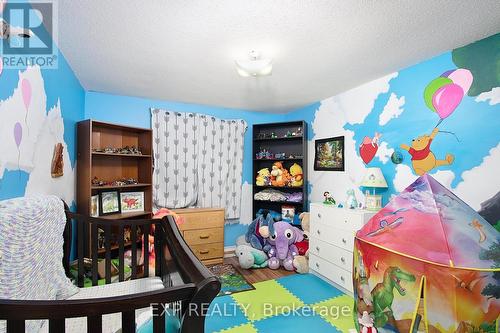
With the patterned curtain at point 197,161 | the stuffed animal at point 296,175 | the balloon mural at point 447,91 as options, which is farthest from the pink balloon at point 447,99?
the patterned curtain at point 197,161

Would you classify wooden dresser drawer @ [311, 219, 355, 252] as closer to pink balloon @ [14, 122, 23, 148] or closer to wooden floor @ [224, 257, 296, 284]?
wooden floor @ [224, 257, 296, 284]

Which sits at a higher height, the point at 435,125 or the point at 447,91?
the point at 447,91

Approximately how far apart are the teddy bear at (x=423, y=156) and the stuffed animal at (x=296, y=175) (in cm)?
152

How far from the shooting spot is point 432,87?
1999 millimetres

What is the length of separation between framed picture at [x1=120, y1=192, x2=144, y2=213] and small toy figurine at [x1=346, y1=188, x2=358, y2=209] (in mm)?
2528

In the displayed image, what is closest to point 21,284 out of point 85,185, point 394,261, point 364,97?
point 85,185

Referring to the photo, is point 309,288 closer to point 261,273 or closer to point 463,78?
point 261,273

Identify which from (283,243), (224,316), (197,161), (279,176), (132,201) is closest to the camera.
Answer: (224,316)

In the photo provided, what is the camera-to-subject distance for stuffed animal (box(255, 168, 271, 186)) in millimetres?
3703

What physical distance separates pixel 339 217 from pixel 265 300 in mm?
1150

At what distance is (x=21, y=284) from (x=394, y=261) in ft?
6.14

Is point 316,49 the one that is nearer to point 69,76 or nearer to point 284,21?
point 284,21

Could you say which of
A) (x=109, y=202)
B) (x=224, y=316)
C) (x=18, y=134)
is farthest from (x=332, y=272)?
(x=18, y=134)

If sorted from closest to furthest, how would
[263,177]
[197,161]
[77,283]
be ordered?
[77,283] < [197,161] < [263,177]
